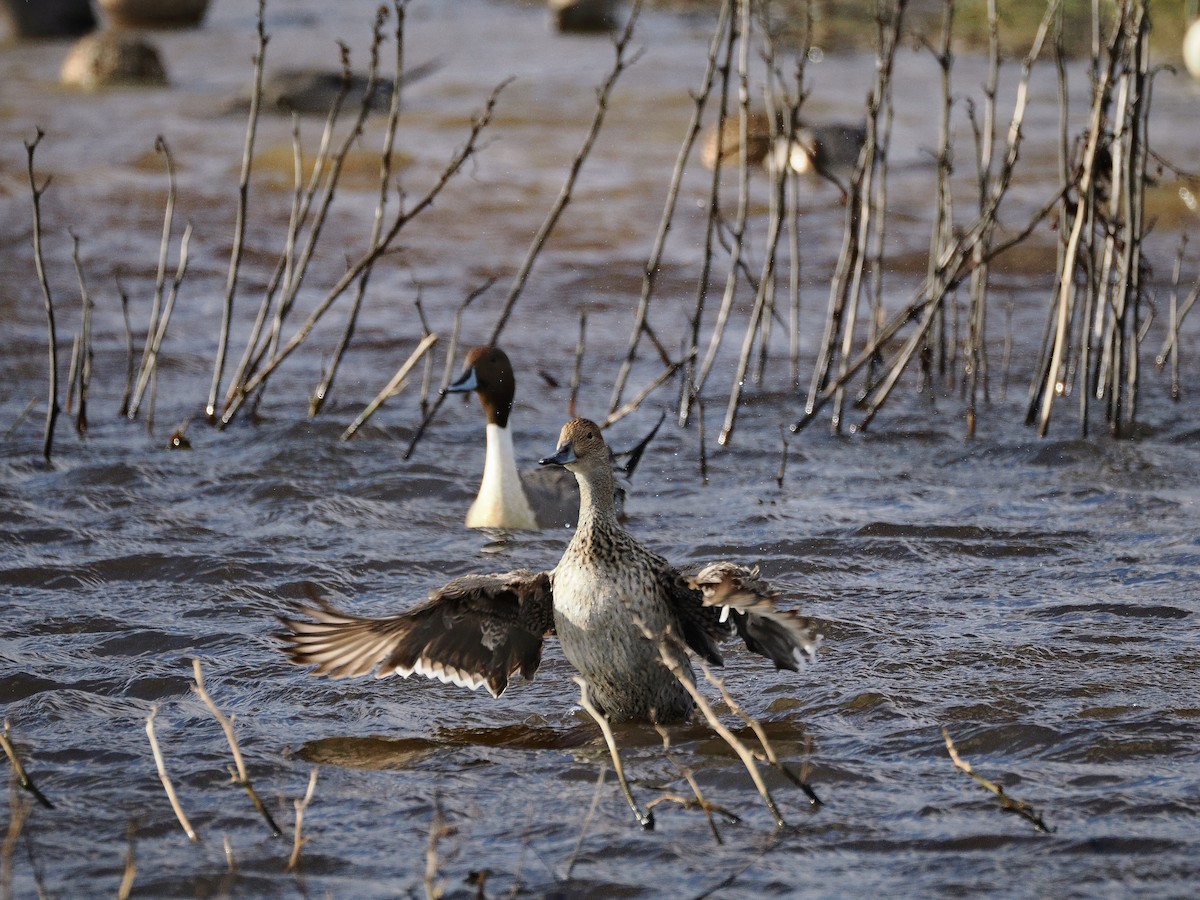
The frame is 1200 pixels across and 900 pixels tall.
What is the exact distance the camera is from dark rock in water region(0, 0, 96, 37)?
23.0m

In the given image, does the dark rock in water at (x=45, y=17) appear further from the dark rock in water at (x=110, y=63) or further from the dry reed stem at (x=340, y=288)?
the dry reed stem at (x=340, y=288)

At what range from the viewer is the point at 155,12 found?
945 inches

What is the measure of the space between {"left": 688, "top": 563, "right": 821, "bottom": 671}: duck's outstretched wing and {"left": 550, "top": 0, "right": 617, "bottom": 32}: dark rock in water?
1988 centimetres

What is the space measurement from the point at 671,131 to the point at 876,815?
13.1 metres

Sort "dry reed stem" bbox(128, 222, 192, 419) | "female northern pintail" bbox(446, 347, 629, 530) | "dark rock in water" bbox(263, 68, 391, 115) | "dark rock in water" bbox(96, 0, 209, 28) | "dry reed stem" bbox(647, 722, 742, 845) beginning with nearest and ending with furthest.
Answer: "dry reed stem" bbox(647, 722, 742, 845) → "female northern pintail" bbox(446, 347, 629, 530) → "dry reed stem" bbox(128, 222, 192, 419) → "dark rock in water" bbox(263, 68, 391, 115) → "dark rock in water" bbox(96, 0, 209, 28)

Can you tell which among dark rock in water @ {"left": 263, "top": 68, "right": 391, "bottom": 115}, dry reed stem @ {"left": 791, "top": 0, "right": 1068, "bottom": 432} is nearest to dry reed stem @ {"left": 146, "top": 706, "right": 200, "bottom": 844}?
dry reed stem @ {"left": 791, "top": 0, "right": 1068, "bottom": 432}

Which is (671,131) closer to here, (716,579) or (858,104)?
(858,104)

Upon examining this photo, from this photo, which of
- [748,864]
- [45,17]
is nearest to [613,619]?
[748,864]

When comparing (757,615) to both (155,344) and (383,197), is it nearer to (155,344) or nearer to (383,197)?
(383,197)

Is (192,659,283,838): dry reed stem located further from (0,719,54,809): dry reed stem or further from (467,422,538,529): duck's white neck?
(467,422,538,529): duck's white neck

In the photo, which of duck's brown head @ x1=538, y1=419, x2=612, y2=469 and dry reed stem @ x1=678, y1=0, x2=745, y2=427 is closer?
duck's brown head @ x1=538, y1=419, x2=612, y2=469

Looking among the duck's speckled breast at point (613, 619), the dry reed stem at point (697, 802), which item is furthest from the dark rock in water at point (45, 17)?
the dry reed stem at point (697, 802)

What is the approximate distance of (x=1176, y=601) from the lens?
5348 millimetres

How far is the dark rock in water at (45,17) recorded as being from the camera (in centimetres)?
2302
